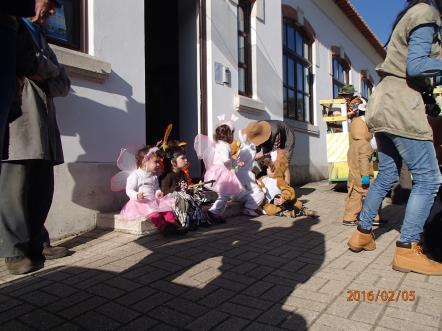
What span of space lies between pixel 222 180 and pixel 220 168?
18cm

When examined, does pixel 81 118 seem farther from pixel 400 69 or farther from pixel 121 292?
pixel 400 69

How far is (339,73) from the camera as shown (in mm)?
13320

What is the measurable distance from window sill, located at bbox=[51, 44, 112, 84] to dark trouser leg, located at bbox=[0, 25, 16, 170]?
8.96 ft

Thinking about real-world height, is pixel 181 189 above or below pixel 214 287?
above

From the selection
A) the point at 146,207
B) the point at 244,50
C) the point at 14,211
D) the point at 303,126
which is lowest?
the point at 146,207

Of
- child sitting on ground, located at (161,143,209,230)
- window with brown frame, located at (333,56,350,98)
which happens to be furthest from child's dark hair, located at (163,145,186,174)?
window with brown frame, located at (333,56,350,98)

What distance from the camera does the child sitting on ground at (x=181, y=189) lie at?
14.1 feet

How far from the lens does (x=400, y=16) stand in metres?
3.19

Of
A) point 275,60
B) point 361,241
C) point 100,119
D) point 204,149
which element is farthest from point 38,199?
point 275,60

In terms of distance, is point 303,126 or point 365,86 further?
point 365,86

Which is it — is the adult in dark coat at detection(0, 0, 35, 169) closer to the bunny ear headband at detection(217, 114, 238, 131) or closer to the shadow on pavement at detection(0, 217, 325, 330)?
the shadow on pavement at detection(0, 217, 325, 330)

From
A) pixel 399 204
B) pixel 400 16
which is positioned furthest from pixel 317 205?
pixel 400 16
